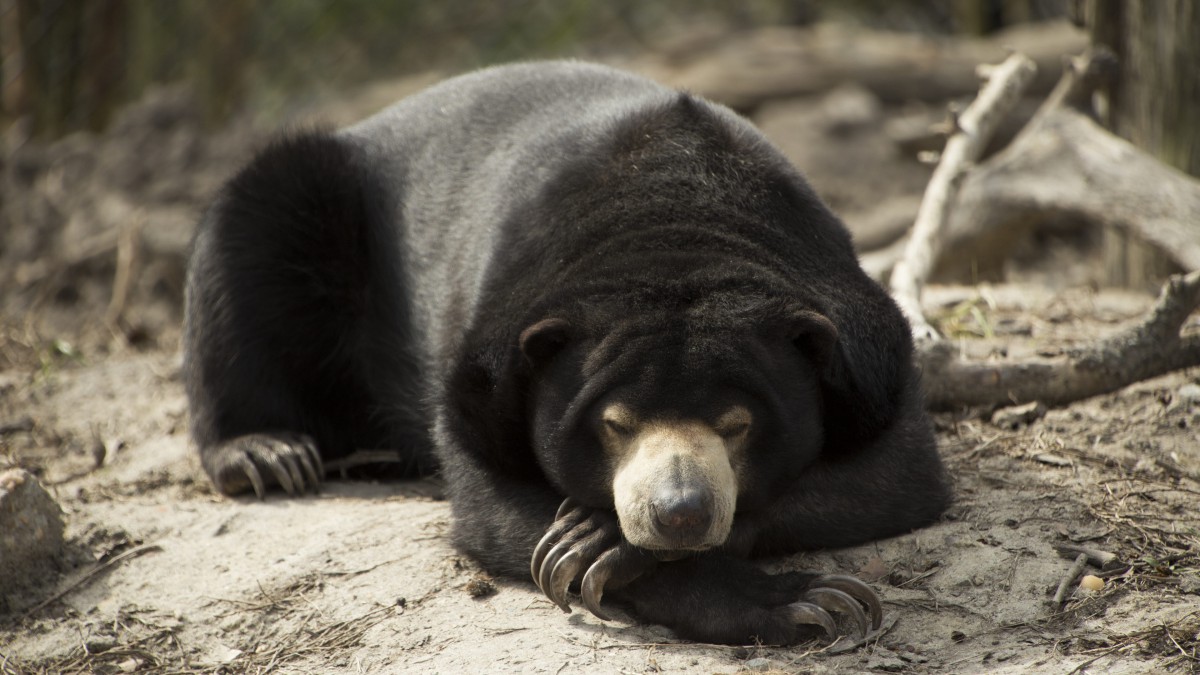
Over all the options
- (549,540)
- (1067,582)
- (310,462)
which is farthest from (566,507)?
(310,462)

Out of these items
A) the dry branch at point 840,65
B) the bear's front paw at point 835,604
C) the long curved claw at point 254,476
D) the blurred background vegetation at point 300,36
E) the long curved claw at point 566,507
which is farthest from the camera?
the blurred background vegetation at point 300,36

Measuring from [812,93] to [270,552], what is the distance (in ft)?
21.5

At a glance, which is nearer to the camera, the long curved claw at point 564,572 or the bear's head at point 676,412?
the bear's head at point 676,412

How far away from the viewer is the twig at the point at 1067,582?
318cm

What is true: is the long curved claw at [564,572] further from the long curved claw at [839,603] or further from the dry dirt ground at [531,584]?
the long curved claw at [839,603]

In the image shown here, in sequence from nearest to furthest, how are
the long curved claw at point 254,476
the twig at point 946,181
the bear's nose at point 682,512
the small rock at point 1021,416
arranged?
the bear's nose at point 682,512, the small rock at point 1021,416, the long curved claw at point 254,476, the twig at point 946,181

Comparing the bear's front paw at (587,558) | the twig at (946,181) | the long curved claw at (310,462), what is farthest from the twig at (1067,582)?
the long curved claw at (310,462)

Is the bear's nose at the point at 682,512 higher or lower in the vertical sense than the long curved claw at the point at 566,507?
higher

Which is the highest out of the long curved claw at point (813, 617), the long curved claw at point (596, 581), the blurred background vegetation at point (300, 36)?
the blurred background vegetation at point (300, 36)

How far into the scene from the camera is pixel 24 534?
3920mm

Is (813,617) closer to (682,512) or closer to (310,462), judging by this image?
(682,512)

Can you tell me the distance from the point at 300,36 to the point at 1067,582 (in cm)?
886

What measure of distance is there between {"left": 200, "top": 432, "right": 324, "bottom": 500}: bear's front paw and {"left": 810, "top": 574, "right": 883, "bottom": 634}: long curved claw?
219cm

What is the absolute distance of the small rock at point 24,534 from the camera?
384cm
